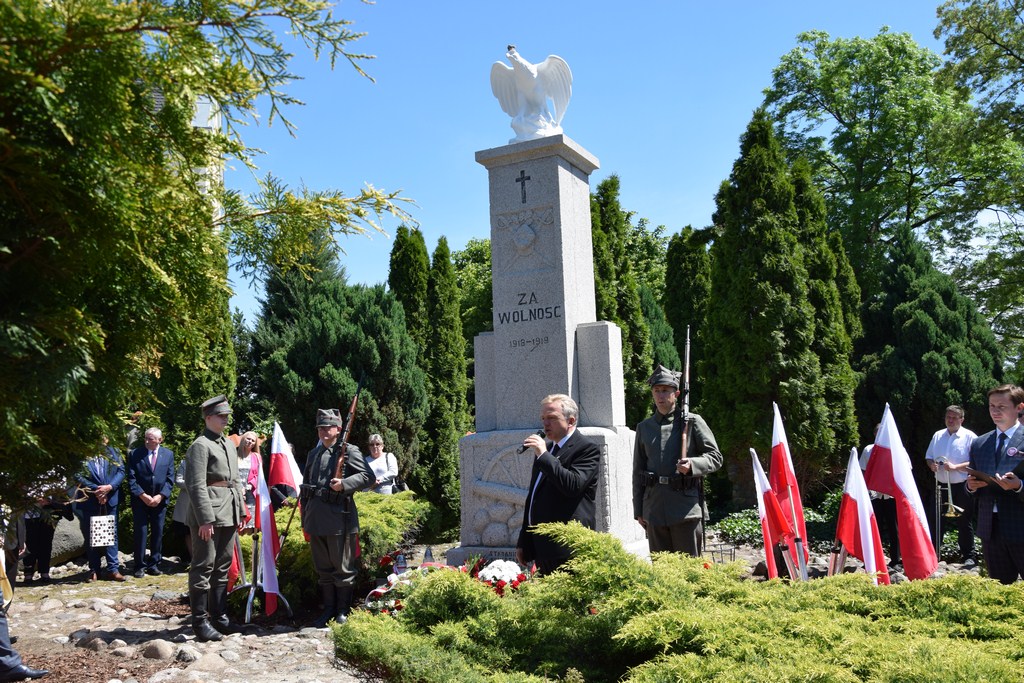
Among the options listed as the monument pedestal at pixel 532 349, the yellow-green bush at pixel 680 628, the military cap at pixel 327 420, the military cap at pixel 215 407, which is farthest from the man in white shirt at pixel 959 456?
the military cap at pixel 215 407

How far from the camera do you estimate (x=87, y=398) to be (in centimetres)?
295

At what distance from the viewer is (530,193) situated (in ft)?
27.6

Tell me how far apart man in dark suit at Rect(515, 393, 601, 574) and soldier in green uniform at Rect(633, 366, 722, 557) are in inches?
59.3

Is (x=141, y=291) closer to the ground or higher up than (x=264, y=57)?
closer to the ground

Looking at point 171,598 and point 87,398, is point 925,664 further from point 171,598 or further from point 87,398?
point 171,598

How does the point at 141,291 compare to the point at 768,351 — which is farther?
the point at 768,351

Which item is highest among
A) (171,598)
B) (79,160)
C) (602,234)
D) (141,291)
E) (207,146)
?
(602,234)

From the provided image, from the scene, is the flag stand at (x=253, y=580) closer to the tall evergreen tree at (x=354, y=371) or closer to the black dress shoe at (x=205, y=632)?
the black dress shoe at (x=205, y=632)

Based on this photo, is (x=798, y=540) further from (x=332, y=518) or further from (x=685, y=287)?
(x=685, y=287)

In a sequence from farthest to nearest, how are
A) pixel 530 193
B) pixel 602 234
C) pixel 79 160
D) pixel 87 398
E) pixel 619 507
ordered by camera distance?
pixel 602 234
pixel 530 193
pixel 619 507
pixel 87 398
pixel 79 160

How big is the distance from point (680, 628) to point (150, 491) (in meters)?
9.35

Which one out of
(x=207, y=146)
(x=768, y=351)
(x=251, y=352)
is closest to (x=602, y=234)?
(x=768, y=351)

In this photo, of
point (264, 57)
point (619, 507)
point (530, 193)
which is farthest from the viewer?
point (530, 193)

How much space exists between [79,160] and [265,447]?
36.0 ft
